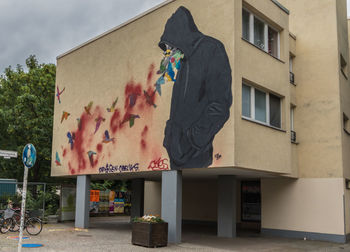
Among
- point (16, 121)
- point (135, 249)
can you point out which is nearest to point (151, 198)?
point (16, 121)

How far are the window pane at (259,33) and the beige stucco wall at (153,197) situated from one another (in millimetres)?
14637

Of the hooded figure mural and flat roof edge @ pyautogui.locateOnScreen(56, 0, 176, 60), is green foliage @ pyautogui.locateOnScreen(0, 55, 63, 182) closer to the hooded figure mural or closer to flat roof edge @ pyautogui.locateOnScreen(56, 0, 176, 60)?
flat roof edge @ pyautogui.locateOnScreen(56, 0, 176, 60)

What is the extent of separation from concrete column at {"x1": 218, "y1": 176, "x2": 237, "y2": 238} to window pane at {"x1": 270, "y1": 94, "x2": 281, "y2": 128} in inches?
127

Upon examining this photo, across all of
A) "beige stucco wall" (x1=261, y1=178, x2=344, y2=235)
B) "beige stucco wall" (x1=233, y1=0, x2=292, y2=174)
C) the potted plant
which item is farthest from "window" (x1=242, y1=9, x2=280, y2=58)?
the potted plant

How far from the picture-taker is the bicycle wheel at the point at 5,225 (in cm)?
1702

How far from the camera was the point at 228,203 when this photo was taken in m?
18.1

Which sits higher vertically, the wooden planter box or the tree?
the tree

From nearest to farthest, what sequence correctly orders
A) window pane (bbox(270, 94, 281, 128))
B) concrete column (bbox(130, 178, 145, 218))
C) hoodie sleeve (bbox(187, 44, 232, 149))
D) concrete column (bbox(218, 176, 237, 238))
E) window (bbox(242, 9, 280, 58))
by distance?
hoodie sleeve (bbox(187, 44, 232, 149))
window (bbox(242, 9, 280, 58))
window pane (bbox(270, 94, 281, 128))
concrete column (bbox(218, 176, 237, 238))
concrete column (bbox(130, 178, 145, 218))

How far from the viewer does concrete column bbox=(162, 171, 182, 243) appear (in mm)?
15359

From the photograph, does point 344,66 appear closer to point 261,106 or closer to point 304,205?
point 261,106

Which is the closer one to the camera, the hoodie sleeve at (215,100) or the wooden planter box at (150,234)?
the wooden planter box at (150,234)

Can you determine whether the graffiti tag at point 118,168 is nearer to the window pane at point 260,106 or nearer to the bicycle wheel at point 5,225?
the bicycle wheel at point 5,225

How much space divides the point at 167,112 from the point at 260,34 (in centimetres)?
507

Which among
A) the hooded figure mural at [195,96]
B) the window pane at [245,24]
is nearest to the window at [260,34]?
the window pane at [245,24]
